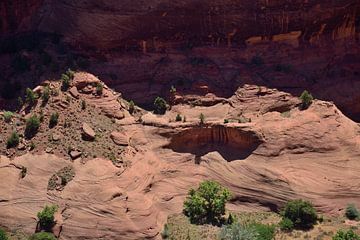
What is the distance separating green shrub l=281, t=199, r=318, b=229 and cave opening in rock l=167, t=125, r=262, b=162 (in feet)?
19.6

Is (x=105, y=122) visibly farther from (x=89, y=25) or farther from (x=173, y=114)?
(x=89, y=25)

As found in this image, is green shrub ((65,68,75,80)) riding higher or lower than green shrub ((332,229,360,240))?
higher

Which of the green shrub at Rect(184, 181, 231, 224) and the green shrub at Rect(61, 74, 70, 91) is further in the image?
the green shrub at Rect(61, 74, 70, 91)

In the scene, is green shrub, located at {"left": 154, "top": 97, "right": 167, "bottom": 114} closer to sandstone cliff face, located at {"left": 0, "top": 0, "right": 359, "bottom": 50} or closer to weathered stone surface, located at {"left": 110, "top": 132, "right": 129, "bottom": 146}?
weathered stone surface, located at {"left": 110, "top": 132, "right": 129, "bottom": 146}

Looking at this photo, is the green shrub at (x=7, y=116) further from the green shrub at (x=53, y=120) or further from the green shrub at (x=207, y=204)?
the green shrub at (x=207, y=204)

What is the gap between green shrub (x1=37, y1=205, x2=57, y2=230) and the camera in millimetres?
36688

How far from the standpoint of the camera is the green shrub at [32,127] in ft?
139

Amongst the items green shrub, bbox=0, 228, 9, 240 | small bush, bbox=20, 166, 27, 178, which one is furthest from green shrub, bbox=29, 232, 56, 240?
small bush, bbox=20, 166, 27, 178

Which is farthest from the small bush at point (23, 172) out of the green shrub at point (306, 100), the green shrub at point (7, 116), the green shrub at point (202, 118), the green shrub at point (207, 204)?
the green shrub at point (306, 100)

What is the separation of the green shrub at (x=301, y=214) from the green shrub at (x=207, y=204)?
432 centimetres

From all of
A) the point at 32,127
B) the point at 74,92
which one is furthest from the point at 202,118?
the point at 32,127

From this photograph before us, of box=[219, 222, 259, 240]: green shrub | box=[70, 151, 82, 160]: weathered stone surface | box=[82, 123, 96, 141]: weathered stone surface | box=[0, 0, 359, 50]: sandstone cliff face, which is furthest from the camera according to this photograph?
box=[0, 0, 359, 50]: sandstone cliff face

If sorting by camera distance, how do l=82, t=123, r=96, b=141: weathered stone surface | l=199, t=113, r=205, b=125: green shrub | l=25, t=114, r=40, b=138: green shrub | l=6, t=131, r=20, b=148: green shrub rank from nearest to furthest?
l=6, t=131, r=20, b=148: green shrub, l=25, t=114, r=40, b=138: green shrub, l=82, t=123, r=96, b=141: weathered stone surface, l=199, t=113, r=205, b=125: green shrub

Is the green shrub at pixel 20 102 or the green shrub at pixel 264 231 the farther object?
the green shrub at pixel 20 102
